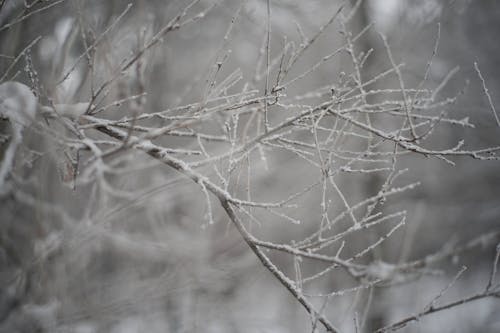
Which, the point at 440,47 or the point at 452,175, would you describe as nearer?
the point at 440,47

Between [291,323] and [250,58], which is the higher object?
[250,58]

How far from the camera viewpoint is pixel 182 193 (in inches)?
162

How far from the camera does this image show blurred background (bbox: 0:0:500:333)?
169cm

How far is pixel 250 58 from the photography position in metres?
9.30

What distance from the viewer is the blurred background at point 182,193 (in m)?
1.69

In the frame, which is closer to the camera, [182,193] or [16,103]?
[16,103]

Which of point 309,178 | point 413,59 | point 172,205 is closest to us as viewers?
point 172,205

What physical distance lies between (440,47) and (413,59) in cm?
75

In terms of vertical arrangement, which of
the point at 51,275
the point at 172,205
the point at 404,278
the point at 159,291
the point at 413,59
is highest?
the point at 413,59

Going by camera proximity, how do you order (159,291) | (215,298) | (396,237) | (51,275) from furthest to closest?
(396,237) < (215,298) < (159,291) < (51,275)

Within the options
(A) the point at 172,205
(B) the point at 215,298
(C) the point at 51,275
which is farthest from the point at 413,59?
(C) the point at 51,275

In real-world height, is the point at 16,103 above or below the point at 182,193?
below

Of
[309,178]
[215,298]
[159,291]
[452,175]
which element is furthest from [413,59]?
[159,291]

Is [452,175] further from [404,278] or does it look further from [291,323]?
[404,278]
